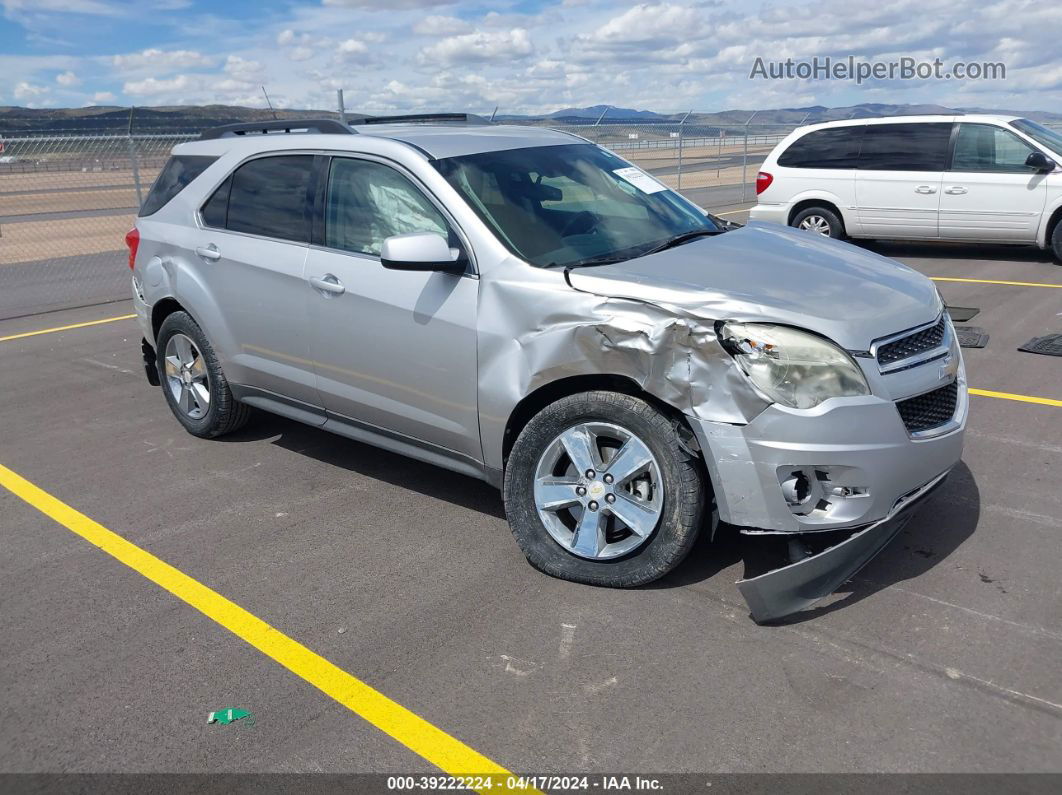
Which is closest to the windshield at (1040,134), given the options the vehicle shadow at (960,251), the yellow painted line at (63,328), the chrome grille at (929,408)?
the vehicle shadow at (960,251)

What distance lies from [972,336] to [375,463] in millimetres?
5080

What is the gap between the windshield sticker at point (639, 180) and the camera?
5.14 meters

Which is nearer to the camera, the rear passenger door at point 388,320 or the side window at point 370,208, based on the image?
the rear passenger door at point 388,320

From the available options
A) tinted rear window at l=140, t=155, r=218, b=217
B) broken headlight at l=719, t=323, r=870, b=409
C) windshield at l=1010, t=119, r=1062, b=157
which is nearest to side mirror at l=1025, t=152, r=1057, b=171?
windshield at l=1010, t=119, r=1062, b=157

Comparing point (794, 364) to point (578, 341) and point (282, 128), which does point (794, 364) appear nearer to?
point (578, 341)

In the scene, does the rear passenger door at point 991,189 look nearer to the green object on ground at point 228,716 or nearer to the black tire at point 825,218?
the black tire at point 825,218

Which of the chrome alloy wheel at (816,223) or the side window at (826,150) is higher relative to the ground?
the side window at (826,150)

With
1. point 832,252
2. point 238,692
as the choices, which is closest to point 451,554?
point 238,692

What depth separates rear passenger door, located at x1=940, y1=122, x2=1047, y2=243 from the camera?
37.0ft

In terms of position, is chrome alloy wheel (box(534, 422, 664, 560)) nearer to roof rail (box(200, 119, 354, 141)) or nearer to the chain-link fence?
roof rail (box(200, 119, 354, 141))

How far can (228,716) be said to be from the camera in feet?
10.5

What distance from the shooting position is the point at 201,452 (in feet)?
19.2

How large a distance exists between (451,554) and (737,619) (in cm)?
130

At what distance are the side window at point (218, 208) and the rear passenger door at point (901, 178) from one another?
8971 mm
